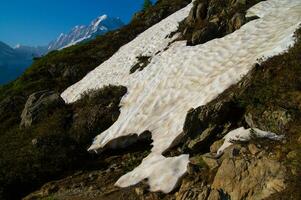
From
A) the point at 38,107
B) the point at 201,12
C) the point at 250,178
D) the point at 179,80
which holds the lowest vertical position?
the point at 250,178

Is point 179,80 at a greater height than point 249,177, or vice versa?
point 179,80

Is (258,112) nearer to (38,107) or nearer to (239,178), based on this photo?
(239,178)

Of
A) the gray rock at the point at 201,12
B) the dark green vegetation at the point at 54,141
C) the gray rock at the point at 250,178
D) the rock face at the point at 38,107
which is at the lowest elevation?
the gray rock at the point at 250,178

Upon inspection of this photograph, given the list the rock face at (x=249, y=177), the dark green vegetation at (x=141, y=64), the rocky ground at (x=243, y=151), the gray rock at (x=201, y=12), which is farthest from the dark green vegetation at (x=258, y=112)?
the gray rock at (x=201, y=12)

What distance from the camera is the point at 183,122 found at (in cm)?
1479

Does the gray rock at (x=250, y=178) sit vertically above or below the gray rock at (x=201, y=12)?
below

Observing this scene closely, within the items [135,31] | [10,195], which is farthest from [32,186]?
[135,31]

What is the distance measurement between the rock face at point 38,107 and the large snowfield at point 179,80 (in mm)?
2335

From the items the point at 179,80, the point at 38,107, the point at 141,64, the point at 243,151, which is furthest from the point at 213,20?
the point at 243,151

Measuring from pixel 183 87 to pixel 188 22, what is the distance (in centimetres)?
1200

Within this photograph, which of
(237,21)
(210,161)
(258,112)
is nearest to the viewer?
(210,161)

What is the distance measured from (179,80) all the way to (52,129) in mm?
6775

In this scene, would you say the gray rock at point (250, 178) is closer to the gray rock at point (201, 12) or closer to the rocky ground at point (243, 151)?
the rocky ground at point (243, 151)

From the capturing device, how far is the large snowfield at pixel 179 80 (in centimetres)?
1327
